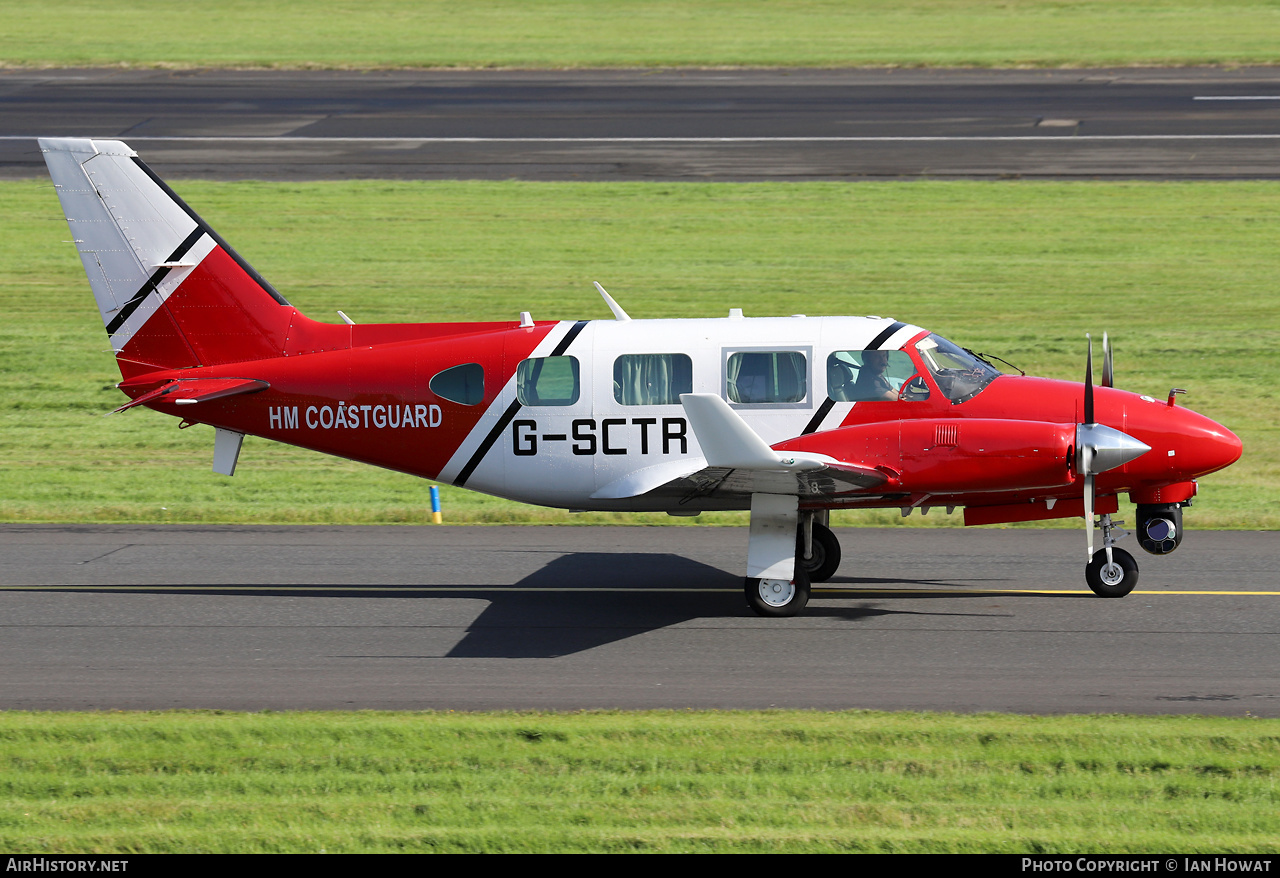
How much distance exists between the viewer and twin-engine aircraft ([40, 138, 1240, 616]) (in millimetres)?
13297

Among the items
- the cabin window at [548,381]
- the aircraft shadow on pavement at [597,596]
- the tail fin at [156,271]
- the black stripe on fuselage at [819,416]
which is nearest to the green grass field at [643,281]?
the aircraft shadow on pavement at [597,596]

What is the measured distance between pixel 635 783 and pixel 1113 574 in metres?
6.55

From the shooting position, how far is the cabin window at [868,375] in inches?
541

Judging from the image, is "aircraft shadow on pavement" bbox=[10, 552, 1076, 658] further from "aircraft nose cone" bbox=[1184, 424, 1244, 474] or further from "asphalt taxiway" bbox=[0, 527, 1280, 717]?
"aircraft nose cone" bbox=[1184, 424, 1244, 474]

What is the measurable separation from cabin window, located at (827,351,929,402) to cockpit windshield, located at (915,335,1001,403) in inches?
8.1

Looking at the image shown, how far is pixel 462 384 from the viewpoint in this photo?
14531 mm

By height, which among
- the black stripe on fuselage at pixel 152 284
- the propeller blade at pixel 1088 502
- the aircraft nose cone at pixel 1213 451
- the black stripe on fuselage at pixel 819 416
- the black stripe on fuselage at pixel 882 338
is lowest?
the propeller blade at pixel 1088 502

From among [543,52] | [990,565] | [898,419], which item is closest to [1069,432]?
[898,419]

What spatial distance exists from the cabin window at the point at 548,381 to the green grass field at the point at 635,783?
4068 mm

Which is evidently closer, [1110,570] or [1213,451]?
[1213,451]

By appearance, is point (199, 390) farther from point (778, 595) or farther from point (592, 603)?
point (778, 595)

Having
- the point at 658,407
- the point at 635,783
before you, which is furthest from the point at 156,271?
the point at 635,783

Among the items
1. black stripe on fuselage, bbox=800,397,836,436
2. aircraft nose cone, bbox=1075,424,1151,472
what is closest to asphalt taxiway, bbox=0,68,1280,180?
black stripe on fuselage, bbox=800,397,836,436

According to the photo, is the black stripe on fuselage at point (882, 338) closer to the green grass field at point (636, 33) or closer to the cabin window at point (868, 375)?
the cabin window at point (868, 375)
